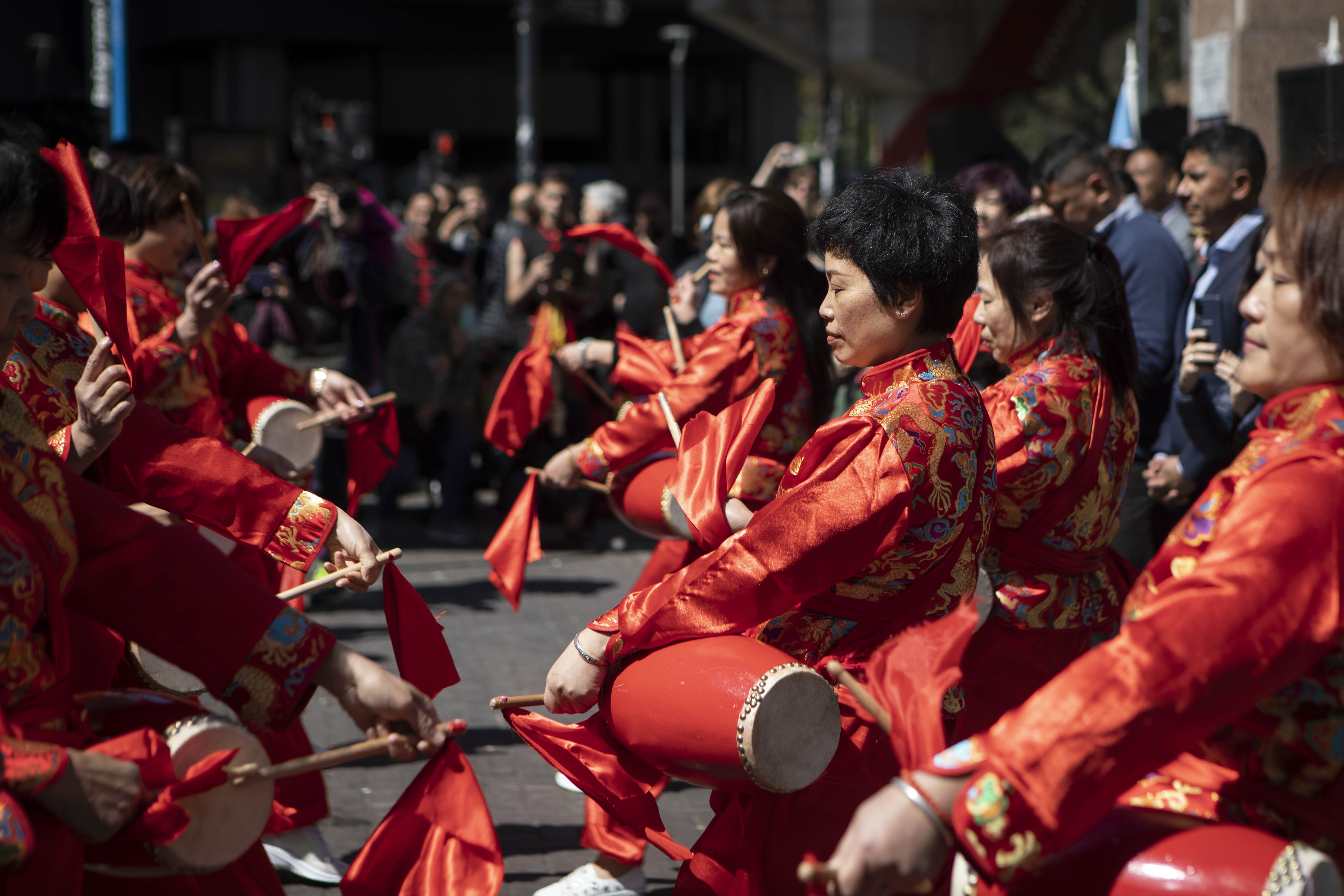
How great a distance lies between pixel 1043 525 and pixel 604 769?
112 cm

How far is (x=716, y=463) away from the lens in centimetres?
266

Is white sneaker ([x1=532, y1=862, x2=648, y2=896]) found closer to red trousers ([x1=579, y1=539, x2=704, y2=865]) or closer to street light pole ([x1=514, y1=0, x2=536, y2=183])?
red trousers ([x1=579, y1=539, x2=704, y2=865])

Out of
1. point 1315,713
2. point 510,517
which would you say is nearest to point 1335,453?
point 1315,713

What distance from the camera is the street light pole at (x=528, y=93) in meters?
15.4

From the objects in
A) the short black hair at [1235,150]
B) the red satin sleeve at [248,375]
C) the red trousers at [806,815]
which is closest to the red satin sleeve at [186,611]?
the red trousers at [806,815]

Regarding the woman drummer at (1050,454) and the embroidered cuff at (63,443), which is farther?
the woman drummer at (1050,454)

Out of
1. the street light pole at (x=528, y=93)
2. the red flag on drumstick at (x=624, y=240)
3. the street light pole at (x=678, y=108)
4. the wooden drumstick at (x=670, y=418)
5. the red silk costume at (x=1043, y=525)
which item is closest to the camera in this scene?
the red silk costume at (x=1043, y=525)

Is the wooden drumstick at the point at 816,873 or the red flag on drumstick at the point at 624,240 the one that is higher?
the red flag on drumstick at the point at 624,240

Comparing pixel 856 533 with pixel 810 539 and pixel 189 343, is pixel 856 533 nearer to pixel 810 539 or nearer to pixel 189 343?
pixel 810 539

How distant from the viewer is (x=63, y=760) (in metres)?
1.75

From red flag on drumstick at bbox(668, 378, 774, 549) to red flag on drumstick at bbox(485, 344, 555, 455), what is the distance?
7.36ft

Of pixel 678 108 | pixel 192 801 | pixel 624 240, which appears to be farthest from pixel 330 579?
pixel 678 108

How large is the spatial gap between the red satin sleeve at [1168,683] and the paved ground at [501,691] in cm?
180

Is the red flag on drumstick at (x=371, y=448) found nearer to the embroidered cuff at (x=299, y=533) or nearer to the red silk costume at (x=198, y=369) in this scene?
the red silk costume at (x=198, y=369)
